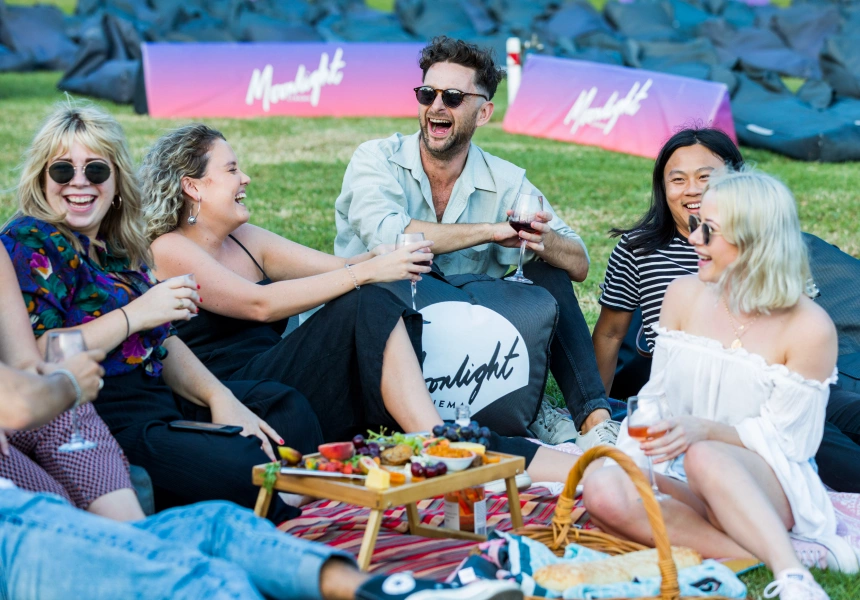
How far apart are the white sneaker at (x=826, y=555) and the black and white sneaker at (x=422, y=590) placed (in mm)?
1343

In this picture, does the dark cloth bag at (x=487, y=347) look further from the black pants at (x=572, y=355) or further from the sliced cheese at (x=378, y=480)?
the sliced cheese at (x=378, y=480)

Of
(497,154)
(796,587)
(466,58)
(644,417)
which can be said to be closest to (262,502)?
(644,417)

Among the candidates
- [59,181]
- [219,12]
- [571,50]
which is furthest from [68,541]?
[219,12]

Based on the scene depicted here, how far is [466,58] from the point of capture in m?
5.59

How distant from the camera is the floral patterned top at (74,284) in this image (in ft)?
12.5

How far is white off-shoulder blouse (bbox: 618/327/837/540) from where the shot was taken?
3.72m

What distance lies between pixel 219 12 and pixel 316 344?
23663mm

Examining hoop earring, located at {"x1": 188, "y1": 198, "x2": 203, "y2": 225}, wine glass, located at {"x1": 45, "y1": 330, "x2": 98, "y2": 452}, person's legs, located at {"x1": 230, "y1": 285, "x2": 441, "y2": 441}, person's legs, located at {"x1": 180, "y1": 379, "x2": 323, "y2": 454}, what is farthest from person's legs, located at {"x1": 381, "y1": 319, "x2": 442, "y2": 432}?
wine glass, located at {"x1": 45, "y1": 330, "x2": 98, "y2": 452}

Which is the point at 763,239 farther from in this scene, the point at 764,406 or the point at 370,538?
the point at 370,538

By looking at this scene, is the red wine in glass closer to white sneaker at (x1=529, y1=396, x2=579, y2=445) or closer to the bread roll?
white sneaker at (x1=529, y1=396, x2=579, y2=445)

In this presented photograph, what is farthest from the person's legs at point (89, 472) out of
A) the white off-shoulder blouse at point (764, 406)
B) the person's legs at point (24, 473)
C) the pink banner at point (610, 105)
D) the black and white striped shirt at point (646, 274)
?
the pink banner at point (610, 105)

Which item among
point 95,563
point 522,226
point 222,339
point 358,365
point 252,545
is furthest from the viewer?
point 522,226

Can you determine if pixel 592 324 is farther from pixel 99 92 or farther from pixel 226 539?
pixel 99 92

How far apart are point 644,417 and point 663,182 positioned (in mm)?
1889
